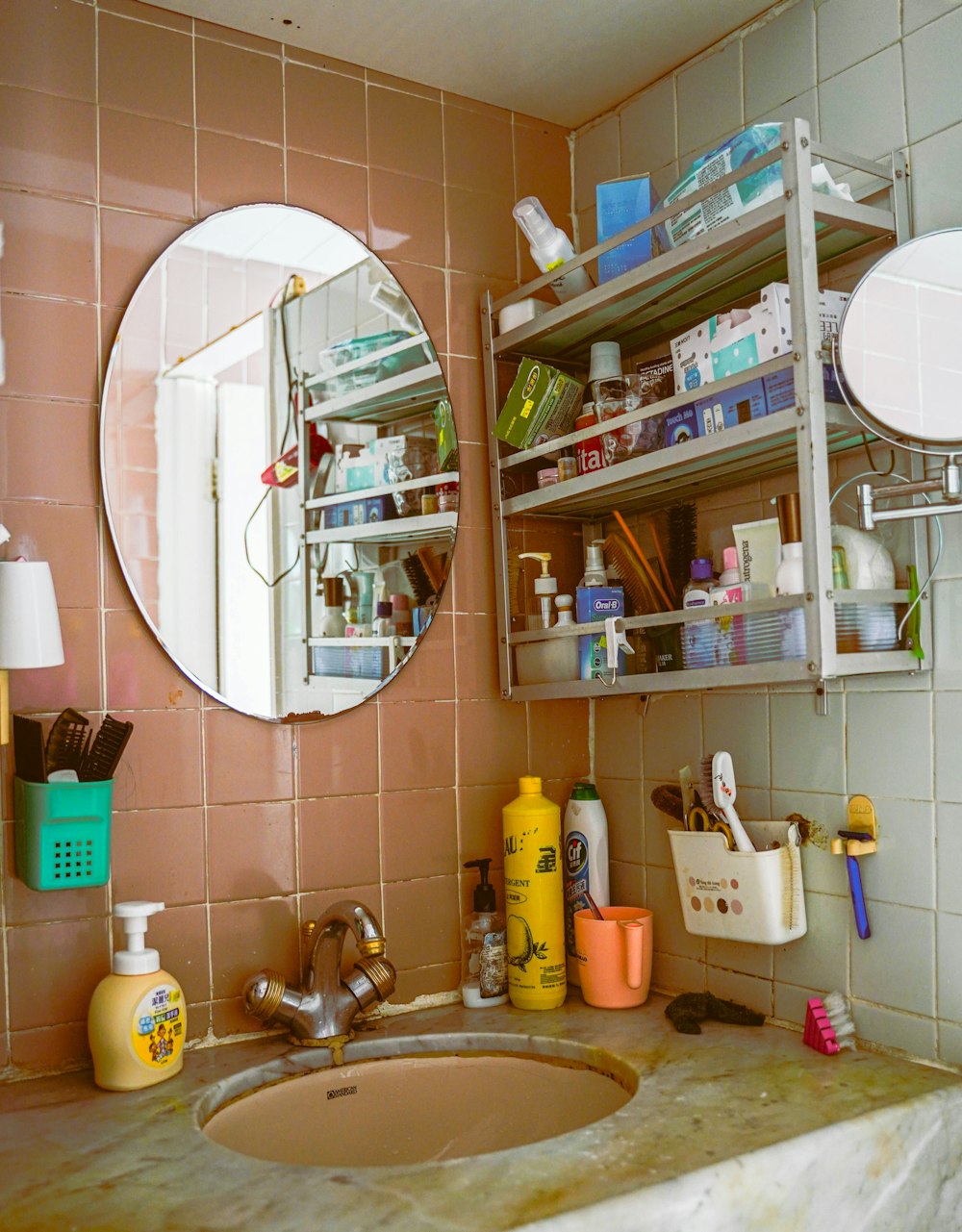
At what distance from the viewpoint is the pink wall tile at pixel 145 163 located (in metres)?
1.45

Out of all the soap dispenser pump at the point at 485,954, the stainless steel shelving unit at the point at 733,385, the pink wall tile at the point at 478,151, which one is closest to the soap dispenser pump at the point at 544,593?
the stainless steel shelving unit at the point at 733,385

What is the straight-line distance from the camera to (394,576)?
1634 millimetres

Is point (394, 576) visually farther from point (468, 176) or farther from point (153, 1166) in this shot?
point (153, 1166)

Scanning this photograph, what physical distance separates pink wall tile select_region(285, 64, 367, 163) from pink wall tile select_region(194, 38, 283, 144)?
0.02 meters

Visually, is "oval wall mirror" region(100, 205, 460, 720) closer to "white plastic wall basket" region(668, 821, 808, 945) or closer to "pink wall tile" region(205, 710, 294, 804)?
"pink wall tile" region(205, 710, 294, 804)

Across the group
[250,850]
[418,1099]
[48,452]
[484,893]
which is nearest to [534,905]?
[484,893]

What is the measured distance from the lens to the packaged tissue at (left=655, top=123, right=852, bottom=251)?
4.07ft

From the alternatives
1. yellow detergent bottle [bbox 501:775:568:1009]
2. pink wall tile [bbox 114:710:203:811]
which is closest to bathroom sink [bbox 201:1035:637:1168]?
yellow detergent bottle [bbox 501:775:568:1009]

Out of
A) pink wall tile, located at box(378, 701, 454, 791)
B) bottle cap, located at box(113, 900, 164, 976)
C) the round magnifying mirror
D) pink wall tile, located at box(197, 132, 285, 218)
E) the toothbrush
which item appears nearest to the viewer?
the round magnifying mirror

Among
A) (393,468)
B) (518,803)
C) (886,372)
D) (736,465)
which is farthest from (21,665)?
(886,372)

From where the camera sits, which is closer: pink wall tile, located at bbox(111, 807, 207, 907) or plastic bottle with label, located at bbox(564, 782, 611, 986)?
pink wall tile, located at bbox(111, 807, 207, 907)

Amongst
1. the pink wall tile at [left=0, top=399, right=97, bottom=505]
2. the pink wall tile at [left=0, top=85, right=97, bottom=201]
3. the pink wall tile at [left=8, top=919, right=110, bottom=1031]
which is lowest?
the pink wall tile at [left=8, top=919, right=110, bottom=1031]

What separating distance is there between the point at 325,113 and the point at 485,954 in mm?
1249

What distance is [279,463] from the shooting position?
5.09 feet
